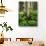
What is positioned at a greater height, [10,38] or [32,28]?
[32,28]

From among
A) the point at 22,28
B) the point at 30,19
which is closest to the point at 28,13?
the point at 30,19

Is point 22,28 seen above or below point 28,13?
below

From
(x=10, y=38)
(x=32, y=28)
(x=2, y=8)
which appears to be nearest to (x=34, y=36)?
(x=32, y=28)

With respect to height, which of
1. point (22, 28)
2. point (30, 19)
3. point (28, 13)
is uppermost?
point (28, 13)

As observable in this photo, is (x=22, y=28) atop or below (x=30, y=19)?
below

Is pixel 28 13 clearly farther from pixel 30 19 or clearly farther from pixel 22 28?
pixel 22 28

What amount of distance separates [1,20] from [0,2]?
38cm

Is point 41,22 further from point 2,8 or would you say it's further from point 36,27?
point 2,8

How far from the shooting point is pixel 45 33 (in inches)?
102

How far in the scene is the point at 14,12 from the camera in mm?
2551

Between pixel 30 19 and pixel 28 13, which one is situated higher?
pixel 28 13

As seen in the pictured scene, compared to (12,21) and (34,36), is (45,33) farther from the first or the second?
(12,21)

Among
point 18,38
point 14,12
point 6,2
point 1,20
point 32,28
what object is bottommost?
point 18,38

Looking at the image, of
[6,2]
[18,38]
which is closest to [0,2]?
[6,2]
